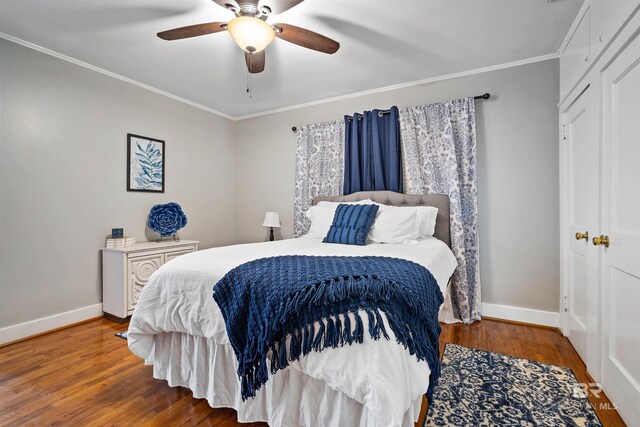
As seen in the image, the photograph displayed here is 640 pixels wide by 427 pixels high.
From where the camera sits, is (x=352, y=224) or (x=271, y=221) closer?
(x=352, y=224)

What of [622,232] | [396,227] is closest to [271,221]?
[396,227]

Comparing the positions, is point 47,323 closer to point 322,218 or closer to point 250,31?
point 322,218

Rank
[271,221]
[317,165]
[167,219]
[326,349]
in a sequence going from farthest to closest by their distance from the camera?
[271,221]
[317,165]
[167,219]
[326,349]

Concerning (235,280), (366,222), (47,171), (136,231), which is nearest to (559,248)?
(366,222)

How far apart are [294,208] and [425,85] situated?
6.92 feet

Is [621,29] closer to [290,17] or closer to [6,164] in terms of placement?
[290,17]

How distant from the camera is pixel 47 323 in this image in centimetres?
269

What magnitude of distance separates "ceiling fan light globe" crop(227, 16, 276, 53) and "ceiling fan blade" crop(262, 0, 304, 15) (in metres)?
0.13

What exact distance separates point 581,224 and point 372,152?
77.7 inches

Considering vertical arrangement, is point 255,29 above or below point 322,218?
above

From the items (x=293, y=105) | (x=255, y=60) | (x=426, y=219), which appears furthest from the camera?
(x=293, y=105)

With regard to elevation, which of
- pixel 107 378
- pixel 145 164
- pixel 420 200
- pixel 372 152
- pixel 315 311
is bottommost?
pixel 107 378

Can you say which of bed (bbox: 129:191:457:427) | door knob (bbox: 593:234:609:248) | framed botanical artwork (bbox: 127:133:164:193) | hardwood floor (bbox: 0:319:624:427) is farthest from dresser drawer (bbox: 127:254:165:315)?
door knob (bbox: 593:234:609:248)

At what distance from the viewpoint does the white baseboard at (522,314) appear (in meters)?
2.73
